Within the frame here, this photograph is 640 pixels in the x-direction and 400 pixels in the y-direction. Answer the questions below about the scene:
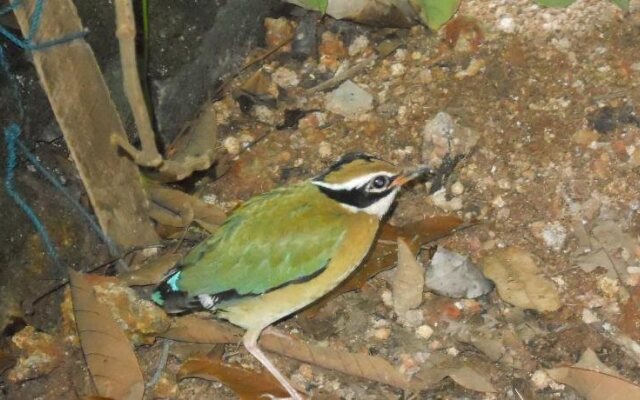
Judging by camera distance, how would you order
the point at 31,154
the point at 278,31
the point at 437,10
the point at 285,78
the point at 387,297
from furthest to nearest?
the point at 278,31, the point at 285,78, the point at 437,10, the point at 387,297, the point at 31,154

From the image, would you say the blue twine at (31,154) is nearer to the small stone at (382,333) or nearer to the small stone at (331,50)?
the small stone at (382,333)

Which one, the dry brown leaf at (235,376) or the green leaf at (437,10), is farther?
the green leaf at (437,10)

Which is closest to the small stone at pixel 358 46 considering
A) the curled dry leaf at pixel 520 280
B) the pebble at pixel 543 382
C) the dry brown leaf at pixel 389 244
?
the dry brown leaf at pixel 389 244

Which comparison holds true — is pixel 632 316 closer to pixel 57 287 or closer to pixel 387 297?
pixel 387 297

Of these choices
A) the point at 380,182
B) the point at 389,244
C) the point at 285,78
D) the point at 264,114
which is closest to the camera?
the point at 380,182

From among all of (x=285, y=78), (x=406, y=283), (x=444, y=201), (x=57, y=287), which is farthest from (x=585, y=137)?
(x=57, y=287)

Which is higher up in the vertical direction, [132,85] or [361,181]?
[132,85]

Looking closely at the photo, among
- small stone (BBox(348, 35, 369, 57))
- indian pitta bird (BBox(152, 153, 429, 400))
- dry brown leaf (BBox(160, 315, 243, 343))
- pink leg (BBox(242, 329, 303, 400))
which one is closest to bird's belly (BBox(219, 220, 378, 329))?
indian pitta bird (BBox(152, 153, 429, 400))
